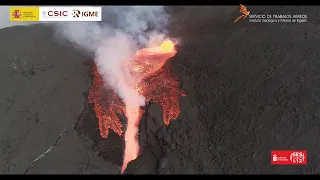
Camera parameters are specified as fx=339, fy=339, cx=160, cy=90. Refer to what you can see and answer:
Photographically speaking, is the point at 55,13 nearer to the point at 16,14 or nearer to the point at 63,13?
the point at 63,13

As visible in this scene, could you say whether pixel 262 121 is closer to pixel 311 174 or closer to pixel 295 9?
pixel 311 174

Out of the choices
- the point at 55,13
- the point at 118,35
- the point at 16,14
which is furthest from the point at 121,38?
the point at 16,14

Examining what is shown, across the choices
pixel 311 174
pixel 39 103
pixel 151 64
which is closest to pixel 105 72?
pixel 151 64

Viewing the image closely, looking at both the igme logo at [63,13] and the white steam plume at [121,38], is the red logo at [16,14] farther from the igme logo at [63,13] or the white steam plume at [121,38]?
the white steam plume at [121,38]

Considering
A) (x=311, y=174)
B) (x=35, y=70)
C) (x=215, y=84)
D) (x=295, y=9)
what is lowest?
(x=311, y=174)

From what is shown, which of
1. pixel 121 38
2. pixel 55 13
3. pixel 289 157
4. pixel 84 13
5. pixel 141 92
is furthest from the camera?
pixel 84 13

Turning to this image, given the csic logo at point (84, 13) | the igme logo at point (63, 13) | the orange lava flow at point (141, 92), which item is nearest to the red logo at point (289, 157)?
the orange lava flow at point (141, 92)
